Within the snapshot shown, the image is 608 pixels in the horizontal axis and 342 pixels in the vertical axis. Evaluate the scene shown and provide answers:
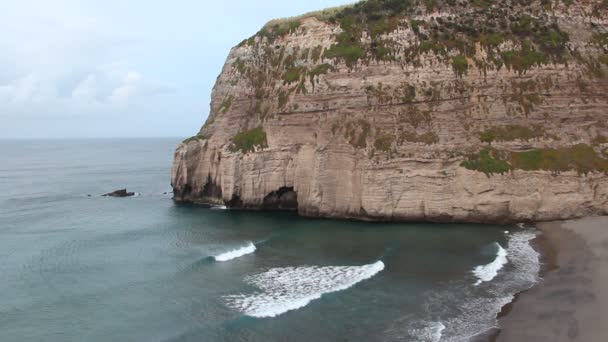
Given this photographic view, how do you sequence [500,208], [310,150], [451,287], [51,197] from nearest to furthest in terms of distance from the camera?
[451,287], [500,208], [310,150], [51,197]

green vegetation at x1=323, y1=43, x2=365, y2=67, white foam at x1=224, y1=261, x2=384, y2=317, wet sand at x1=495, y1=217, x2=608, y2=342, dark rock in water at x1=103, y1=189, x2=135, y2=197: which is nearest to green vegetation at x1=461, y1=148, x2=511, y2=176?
wet sand at x1=495, y1=217, x2=608, y2=342

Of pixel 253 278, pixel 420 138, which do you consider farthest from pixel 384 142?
pixel 253 278

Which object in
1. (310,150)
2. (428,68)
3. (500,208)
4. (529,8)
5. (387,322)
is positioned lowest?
(387,322)

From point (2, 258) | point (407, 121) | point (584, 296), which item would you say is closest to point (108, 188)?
point (2, 258)

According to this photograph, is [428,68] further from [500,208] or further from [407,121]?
[500,208]

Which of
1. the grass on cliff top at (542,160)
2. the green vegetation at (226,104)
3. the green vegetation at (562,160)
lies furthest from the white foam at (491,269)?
the green vegetation at (226,104)
